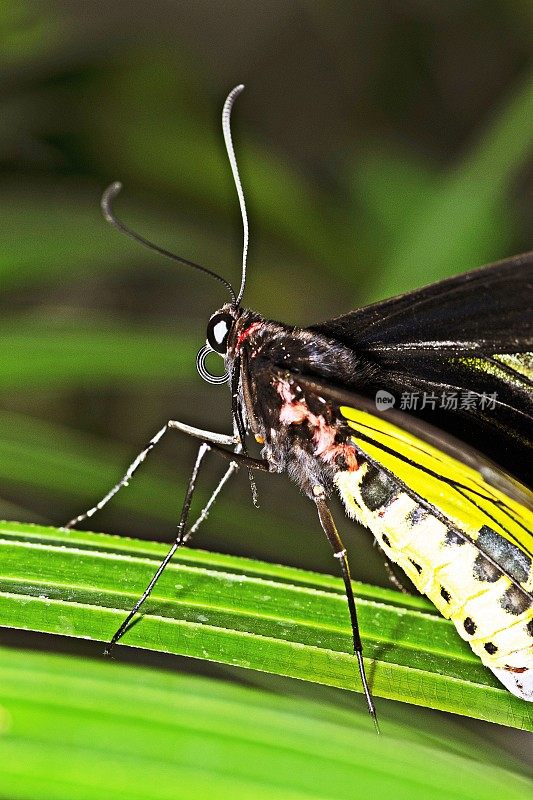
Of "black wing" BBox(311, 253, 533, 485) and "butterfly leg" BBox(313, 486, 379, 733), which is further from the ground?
"black wing" BBox(311, 253, 533, 485)

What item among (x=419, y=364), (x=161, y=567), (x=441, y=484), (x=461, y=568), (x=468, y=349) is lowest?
(x=161, y=567)

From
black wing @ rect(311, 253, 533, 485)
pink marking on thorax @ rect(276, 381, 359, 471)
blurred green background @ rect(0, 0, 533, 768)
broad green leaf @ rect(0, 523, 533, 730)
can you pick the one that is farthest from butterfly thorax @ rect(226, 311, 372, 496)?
blurred green background @ rect(0, 0, 533, 768)

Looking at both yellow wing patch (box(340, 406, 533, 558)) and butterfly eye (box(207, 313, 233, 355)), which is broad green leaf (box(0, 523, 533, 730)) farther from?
butterfly eye (box(207, 313, 233, 355))

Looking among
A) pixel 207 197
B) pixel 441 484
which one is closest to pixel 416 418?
pixel 441 484

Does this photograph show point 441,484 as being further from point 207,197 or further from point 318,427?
point 207,197

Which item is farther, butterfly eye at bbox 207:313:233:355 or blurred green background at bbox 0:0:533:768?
blurred green background at bbox 0:0:533:768

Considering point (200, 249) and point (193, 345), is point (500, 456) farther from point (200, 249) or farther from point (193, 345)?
point (200, 249)

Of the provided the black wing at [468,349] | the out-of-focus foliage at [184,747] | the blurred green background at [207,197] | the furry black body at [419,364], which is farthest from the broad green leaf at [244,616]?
the blurred green background at [207,197]
